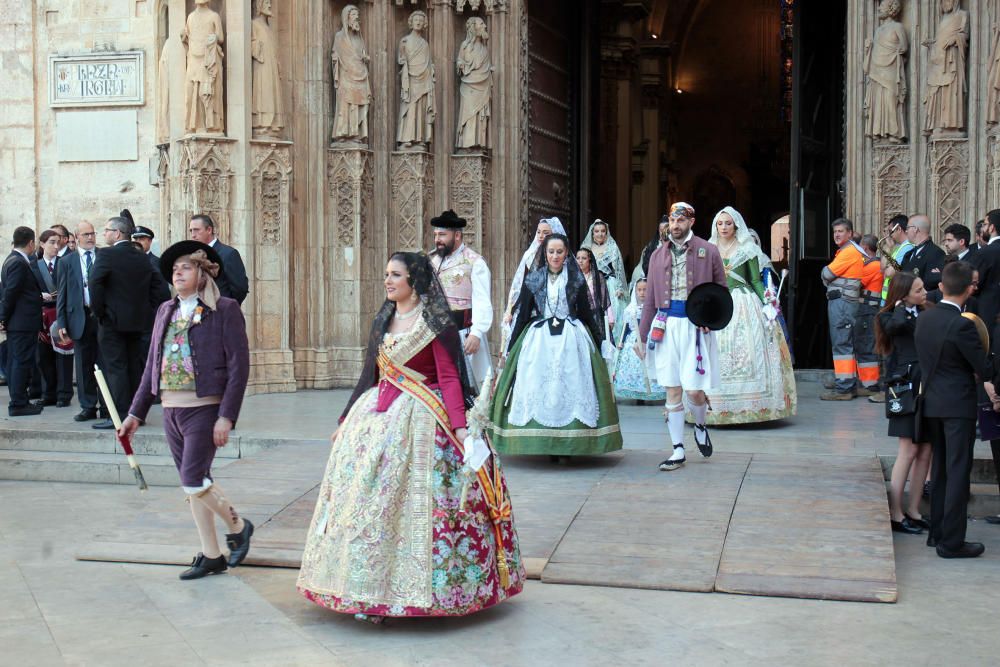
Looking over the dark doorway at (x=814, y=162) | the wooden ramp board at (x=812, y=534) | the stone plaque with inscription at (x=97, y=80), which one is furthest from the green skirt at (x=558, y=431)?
the stone plaque with inscription at (x=97, y=80)

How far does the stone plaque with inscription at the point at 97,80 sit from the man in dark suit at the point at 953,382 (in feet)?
35.5

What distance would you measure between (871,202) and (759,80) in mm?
19207

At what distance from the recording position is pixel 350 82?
1401 cm

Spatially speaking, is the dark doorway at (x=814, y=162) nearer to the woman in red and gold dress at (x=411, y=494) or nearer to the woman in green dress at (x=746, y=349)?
the woman in green dress at (x=746, y=349)

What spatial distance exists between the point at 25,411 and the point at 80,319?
1173 millimetres

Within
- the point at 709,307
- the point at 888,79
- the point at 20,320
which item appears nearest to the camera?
the point at 709,307

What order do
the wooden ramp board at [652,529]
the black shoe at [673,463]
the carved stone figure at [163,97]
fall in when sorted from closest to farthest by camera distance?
the wooden ramp board at [652,529], the black shoe at [673,463], the carved stone figure at [163,97]

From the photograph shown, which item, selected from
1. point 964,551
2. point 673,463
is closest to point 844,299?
point 673,463

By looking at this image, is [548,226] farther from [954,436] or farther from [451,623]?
[451,623]

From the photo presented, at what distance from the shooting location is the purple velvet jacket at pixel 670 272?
9500 millimetres

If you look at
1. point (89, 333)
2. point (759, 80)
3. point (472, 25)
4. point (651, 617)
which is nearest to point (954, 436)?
point (651, 617)

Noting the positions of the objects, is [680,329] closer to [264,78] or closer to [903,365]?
[903,365]

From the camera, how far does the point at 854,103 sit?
45.3 ft

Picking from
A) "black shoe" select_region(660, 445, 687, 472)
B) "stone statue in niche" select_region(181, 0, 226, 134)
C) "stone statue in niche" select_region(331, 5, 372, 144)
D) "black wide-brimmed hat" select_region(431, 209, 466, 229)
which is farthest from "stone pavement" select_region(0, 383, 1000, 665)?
"stone statue in niche" select_region(331, 5, 372, 144)
